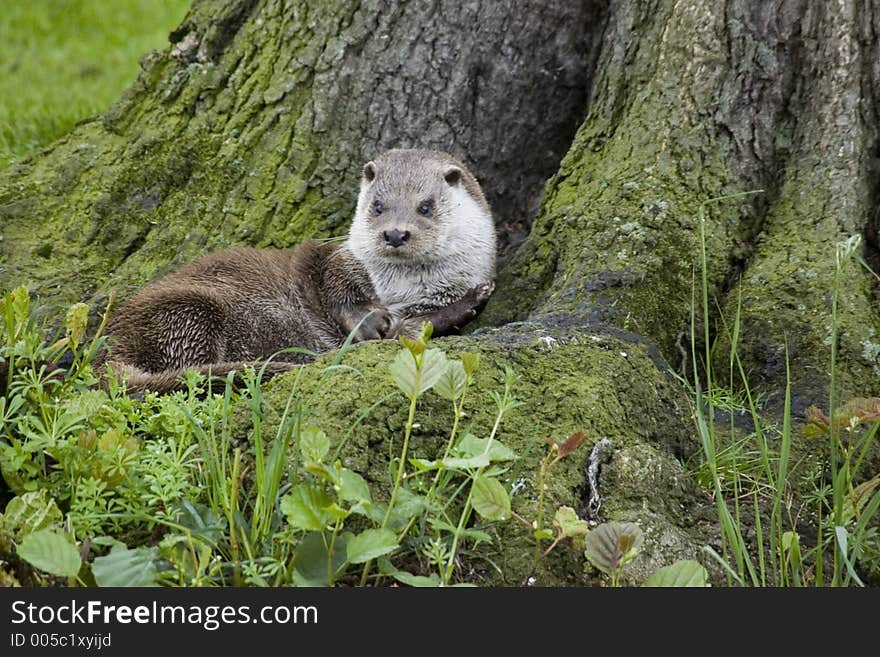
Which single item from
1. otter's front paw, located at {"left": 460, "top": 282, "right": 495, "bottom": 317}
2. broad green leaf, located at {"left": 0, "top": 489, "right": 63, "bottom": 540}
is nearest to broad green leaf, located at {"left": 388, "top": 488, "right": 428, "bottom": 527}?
broad green leaf, located at {"left": 0, "top": 489, "right": 63, "bottom": 540}

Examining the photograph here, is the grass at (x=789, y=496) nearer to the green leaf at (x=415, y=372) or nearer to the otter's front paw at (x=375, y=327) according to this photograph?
the green leaf at (x=415, y=372)

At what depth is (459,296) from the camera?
15.8ft

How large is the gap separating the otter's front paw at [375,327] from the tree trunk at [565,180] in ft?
1.53

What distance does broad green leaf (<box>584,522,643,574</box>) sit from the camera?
236 centimetres

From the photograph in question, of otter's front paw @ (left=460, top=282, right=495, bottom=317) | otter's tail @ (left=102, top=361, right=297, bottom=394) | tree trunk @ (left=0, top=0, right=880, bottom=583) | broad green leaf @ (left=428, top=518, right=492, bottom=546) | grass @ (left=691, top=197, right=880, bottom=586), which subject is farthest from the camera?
otter's front paw @ (left=460, top=282, right=495, bottom=317)

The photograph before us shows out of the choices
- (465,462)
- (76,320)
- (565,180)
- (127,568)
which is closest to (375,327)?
(565,180)

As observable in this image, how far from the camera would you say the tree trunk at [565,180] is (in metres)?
3.21

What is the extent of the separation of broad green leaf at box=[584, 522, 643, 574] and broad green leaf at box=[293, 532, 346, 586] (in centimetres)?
54

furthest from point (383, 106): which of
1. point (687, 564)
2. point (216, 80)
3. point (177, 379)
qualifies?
point (687, 564)

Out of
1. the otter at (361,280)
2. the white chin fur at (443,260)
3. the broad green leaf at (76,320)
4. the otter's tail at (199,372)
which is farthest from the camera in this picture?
the white chin fur at (443,260)

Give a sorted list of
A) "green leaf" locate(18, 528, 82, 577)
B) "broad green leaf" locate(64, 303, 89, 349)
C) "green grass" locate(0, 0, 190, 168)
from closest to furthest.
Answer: "green leaf" locate(18, 528, 82, 577)
"broad green leaf" locate(64, 303, 89, 349)
"green grass" locate(0, 0, 190, 168)

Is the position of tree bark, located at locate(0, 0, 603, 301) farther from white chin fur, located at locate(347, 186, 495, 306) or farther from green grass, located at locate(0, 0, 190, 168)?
green grass, located at locate(0, 0, 190, 168)

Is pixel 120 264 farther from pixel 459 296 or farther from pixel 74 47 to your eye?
pixel 74 47

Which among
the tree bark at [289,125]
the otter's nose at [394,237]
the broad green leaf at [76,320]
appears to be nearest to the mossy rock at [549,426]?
the broad green leaf at [76,320]
